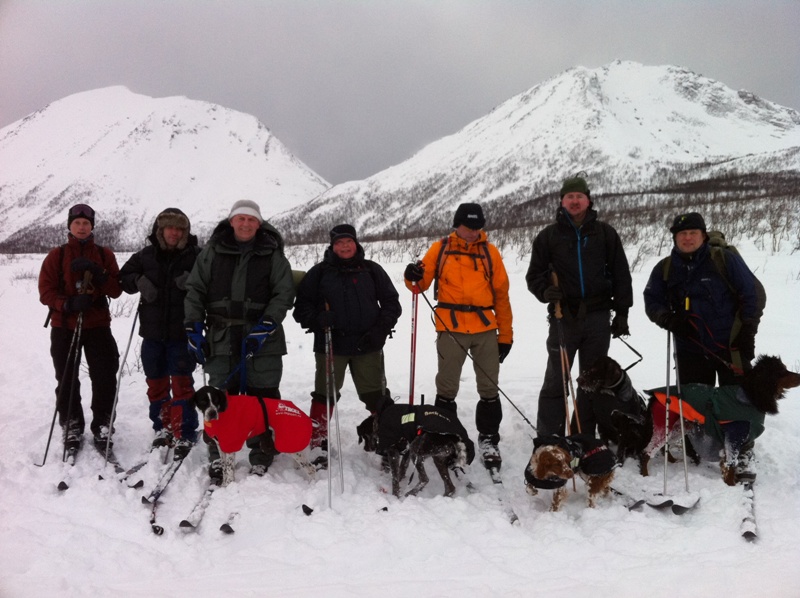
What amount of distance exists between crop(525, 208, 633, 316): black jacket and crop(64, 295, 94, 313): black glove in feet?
13.3

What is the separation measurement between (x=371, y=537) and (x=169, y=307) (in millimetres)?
2636

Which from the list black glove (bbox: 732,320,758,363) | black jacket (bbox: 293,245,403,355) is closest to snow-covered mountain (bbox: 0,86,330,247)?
black jacket (bbox: 293,245,403,355)

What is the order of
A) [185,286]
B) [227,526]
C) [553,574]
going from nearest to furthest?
[553,574] → [227,526] → [185,286]

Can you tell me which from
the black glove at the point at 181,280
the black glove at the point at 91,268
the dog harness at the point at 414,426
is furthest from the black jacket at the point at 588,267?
the black glove at the point at 91,268

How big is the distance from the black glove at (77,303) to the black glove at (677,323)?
200 inches

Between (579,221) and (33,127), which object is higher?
(33,127)

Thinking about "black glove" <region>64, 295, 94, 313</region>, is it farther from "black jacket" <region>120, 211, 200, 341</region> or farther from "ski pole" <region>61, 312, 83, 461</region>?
"black jacket" <region>120, 211, 200, 341</region>

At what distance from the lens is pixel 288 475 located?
13.1ft

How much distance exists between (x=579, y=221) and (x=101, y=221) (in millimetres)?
120509

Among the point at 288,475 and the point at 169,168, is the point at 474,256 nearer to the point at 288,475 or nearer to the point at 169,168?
the point at 288,475

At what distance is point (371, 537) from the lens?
3.09 meters

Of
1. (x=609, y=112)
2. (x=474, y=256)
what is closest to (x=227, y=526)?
(x=474, y=256)

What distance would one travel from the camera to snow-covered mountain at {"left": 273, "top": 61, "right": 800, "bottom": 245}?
183 feet

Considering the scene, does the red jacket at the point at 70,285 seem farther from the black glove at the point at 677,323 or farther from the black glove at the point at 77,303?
the black glove at the point at 677,323
